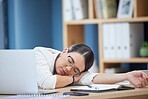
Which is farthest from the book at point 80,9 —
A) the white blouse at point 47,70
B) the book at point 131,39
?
the white blouse at point 47,70

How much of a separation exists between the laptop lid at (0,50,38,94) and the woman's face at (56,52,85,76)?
30 cm

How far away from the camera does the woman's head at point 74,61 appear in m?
1.96

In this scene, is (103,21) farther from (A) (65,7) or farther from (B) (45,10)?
(B) (45,10)

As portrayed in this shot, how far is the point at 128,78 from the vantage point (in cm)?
189

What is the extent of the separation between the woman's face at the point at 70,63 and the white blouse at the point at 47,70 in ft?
0.13

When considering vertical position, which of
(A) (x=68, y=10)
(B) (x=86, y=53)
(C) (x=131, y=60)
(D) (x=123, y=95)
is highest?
(A) (x=68, y=10)

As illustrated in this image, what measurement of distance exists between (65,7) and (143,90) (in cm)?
251

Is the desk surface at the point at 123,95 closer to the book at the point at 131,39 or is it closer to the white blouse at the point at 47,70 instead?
the white blouse at the point at 47,70

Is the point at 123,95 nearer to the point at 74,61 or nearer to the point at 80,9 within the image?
the point at 74,61

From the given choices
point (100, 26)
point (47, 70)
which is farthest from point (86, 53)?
point (100, 26)

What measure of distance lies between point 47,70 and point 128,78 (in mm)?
375

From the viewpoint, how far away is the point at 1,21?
4477mm

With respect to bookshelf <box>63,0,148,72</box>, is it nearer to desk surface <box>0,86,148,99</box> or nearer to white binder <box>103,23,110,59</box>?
white binder <box>103,23,110,59</box>

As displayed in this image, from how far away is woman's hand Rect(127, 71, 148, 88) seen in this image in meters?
1.85
